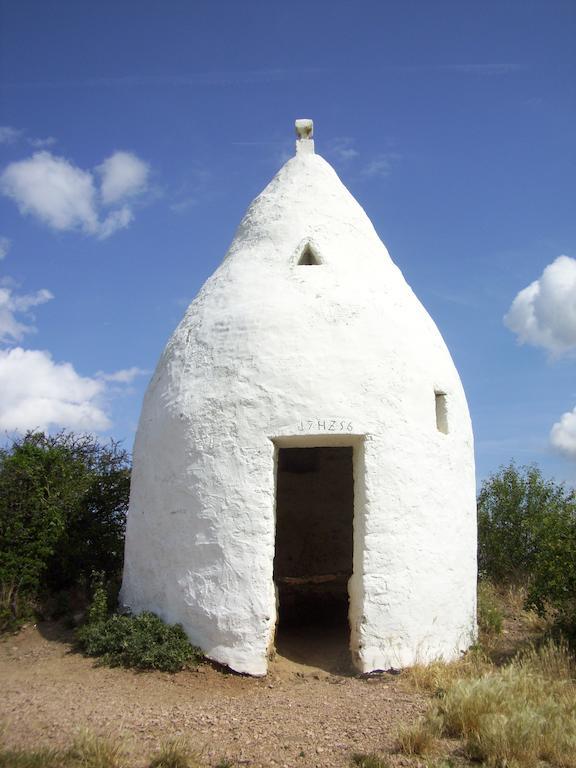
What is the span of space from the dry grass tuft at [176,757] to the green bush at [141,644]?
82.1 inches

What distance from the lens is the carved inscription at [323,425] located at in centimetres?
741

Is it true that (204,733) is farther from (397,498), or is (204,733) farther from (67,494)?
(67,494)

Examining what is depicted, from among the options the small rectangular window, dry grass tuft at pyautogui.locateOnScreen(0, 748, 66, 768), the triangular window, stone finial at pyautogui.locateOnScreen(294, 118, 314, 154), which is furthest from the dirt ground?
stone finial at pyautogui.locateOnScreen(294, 118, 314, 154)

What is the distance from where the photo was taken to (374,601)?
7207 millimetres

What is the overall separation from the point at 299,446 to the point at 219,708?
9.45ft

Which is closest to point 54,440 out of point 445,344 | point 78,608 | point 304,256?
point 78,608

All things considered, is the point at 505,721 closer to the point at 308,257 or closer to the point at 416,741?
the point at 416,741

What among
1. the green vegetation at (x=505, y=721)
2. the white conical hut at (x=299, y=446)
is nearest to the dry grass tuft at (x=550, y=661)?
the green vegetation at (x=505, y=721)

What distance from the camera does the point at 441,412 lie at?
28.0 feet

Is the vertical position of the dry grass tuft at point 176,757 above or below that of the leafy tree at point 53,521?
below

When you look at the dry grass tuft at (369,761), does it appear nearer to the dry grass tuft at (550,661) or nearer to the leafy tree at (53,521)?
the dry grass tuft at (550,661)

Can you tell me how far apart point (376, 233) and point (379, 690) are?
6.37m

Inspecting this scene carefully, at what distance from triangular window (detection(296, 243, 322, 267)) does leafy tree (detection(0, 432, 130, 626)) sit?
5005mm

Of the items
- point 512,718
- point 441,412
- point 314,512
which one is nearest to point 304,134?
point 441,412
